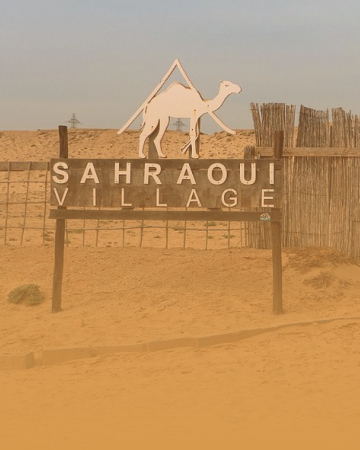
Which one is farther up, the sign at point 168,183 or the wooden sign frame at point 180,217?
the sign at point 168,183

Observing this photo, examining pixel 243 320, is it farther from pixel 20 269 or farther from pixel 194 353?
pixel 20 269

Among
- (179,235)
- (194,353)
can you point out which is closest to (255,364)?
(194,353)

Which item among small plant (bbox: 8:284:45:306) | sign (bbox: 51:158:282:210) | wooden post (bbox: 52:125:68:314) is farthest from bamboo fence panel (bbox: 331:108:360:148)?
small plant (bbox: 8:284:45:306)

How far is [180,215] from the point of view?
28.0 feet

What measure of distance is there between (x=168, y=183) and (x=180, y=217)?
481mm

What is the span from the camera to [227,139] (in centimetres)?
4366

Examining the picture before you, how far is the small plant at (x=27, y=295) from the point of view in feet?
29.8

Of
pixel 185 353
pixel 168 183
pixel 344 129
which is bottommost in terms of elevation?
pixel 185 353

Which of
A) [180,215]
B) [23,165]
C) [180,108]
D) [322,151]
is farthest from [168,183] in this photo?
[23,165]

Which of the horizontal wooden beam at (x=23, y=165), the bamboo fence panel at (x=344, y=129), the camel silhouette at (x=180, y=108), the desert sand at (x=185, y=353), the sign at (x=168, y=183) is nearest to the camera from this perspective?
the desert sand at (x=185, y=353)

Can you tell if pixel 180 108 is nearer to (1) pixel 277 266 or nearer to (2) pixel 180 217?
(2) pixel 180 217

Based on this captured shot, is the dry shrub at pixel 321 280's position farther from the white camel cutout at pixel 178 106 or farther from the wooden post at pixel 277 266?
the white camel cutout at pixel 178 106

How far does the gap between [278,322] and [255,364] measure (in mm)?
1323

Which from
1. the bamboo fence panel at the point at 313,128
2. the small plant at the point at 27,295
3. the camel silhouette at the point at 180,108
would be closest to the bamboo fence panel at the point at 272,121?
the bamboo fence panel at the point at 313,128
